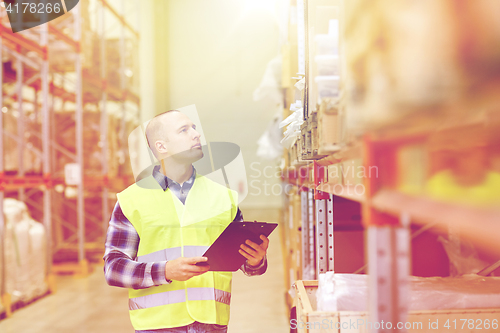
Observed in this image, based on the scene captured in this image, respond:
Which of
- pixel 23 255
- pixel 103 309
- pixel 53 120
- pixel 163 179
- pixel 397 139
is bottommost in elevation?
pixel 103 309

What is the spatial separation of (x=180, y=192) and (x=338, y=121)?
1020 millimetres

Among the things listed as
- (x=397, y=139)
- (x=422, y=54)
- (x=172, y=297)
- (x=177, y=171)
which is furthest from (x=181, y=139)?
(x=422, y=54)

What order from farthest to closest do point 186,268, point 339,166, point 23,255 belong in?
point 23,255
point 186,268
point 339,166

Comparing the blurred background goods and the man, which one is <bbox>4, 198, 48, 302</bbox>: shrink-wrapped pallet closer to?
A: the blurred background goods

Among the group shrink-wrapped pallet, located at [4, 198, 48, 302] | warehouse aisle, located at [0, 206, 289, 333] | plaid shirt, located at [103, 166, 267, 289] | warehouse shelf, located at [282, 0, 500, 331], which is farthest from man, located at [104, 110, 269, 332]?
shrink-wrapped pallet, located at [4, 198, 48, 302]

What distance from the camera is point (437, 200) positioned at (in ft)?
1.72

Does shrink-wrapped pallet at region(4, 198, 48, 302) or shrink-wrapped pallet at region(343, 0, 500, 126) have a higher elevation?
shrink-wrapped pallet at region(343, 0, 500, 126)

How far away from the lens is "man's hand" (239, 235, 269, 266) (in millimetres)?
1490

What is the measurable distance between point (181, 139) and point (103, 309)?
2.89 metres

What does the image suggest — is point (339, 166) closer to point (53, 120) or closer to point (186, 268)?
point (186, 268)

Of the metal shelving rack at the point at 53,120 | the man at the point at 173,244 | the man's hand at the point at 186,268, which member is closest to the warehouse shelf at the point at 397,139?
the man's hand at the point at 186,268

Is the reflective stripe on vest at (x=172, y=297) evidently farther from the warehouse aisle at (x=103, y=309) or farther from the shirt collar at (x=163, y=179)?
the warehouse aisle at (x=103, y=309)

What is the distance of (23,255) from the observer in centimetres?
393

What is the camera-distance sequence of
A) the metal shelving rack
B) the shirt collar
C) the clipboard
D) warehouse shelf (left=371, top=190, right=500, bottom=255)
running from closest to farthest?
warehouse shelf (left=371, top=190, right=500, bottom=255) < the clipboard < the shirt collar < the metal shelving rack
